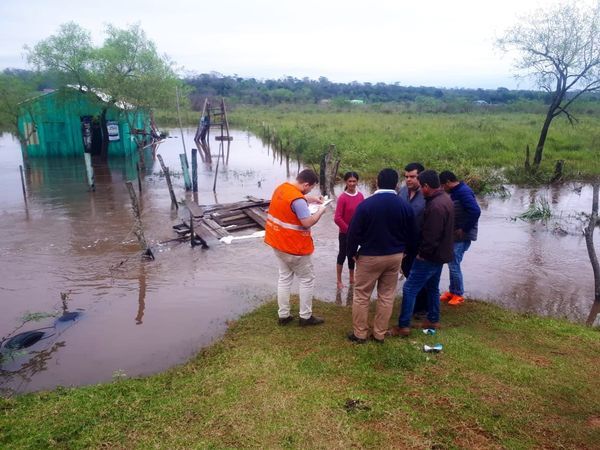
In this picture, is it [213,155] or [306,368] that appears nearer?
[306,368]

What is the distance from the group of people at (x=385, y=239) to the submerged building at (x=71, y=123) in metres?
19.3

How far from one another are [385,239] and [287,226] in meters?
1.04

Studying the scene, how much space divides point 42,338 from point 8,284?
257 centimetres

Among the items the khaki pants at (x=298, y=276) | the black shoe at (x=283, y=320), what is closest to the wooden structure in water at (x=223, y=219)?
the black shoe at (x=283, y=320)

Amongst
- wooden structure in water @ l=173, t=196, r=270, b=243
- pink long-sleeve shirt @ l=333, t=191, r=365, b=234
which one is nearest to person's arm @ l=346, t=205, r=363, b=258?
pink long-sleeve shirt @ l=333, t=191, r=365, b=234

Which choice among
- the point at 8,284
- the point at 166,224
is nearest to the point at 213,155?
the point at 166,224

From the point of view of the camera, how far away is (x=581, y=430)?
342cm

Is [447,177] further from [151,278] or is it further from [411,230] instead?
[151,278]

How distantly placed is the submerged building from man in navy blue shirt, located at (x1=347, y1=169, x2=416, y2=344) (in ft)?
65.6

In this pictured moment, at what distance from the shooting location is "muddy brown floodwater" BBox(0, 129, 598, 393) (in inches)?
216

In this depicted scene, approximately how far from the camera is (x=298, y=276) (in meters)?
5.11

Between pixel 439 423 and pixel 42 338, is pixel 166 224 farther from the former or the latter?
pixel 439 423

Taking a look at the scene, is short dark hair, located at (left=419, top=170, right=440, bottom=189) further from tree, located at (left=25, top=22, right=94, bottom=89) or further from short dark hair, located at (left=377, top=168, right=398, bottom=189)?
tree, located at (left=25, top=22, right=94, bottom=89)

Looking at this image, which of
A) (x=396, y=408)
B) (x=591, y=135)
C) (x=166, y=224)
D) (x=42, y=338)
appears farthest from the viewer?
(x=591, y=135)
